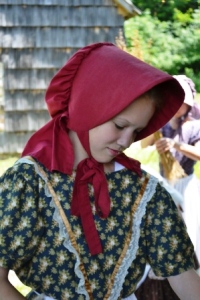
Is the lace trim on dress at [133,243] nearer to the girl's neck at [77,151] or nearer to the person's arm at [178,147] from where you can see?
the girl's neck at [77,151]

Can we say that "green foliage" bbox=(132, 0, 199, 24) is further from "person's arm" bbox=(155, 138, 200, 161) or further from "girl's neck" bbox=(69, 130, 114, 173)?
"girl's neck" bbox=(69, 130, 114, 173)

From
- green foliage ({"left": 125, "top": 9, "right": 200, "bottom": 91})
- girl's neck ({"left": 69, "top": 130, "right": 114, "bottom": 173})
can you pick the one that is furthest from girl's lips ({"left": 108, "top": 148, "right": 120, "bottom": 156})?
green foliage ({"left": 125, "top": 9, "right": 200, "bottom": 91})

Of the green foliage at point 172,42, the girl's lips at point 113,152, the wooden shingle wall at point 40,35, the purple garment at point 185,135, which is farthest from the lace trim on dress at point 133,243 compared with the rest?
the green foliage at point 172,42

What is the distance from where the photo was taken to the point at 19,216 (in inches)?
73.2

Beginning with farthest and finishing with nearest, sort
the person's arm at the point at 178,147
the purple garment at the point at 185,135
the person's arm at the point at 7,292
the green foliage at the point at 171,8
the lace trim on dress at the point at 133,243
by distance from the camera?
the green foliage at the point at 171,8 < the purple garment at the point at 185,135 < the person's arm at the point at 178,147 < the lace trim on dress at the point at 133,243 < the person's arm at the point at 7,292

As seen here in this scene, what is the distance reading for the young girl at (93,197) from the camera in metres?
1.86

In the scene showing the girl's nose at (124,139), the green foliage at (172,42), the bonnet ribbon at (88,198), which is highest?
the girl's nose at (124,139)

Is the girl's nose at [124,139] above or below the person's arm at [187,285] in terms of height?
above

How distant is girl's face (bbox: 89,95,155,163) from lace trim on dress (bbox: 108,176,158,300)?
0.21 m

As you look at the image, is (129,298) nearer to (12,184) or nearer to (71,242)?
(71,242)

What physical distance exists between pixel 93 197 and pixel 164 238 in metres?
0.25

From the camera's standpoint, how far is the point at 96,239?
6.31 ft

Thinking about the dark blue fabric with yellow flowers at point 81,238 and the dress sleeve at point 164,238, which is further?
the dress sleeve at point 164,238

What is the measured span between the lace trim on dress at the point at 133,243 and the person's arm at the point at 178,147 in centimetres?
225
